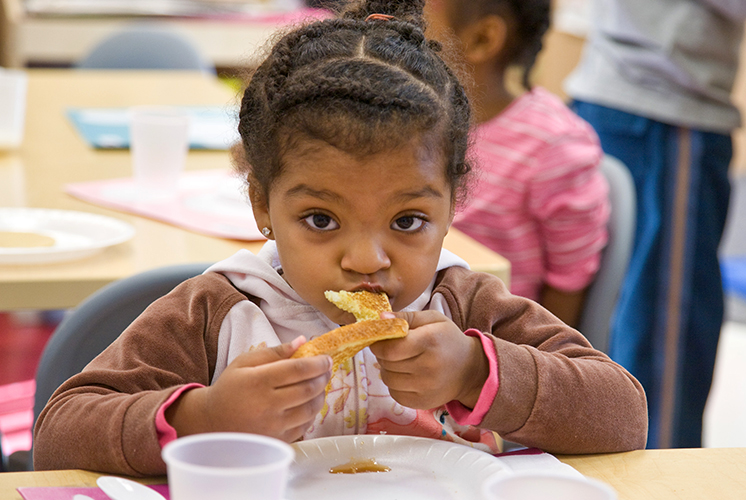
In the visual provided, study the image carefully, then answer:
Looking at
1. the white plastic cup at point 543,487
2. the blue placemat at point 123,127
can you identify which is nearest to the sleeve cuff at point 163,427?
the white plastic cup at point 543,487

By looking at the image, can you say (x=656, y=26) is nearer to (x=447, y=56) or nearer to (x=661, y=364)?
(x=661, y=364)

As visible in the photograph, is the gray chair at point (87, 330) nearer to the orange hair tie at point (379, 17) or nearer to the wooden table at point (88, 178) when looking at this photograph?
the wooden table at point (88, 178)

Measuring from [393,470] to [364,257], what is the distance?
22 centimetres

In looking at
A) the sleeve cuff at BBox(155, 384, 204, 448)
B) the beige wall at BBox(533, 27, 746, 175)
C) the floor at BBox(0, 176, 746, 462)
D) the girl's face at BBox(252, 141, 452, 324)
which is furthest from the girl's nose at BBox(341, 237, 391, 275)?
the beige wall at BBox(533, 27, 746, 175)

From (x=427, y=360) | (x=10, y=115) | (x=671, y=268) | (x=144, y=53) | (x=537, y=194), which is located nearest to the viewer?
(x=427, y=360)

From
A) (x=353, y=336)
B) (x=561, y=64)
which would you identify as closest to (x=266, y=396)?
(x=353, y=336)

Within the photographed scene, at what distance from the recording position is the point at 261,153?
1.00m

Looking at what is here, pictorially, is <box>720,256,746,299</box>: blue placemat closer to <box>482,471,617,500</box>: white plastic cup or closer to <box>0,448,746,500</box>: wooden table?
<box>0,448,746,500</box>: wooden table

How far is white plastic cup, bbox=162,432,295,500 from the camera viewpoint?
0.57m

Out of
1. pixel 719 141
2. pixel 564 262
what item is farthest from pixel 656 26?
pixel 564 262

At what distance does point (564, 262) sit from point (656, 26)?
0.76 meters

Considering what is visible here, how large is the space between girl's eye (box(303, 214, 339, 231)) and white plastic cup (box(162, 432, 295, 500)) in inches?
14.6

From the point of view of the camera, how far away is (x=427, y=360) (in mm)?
847

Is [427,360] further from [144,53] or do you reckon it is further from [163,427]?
[144,53]
